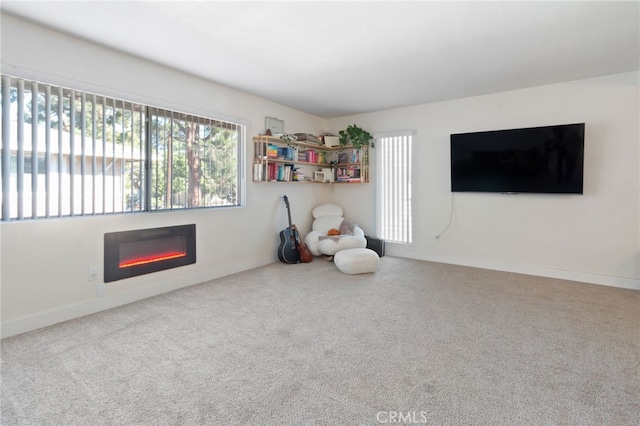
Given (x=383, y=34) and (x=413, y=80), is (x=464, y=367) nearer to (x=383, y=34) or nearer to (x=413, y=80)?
(x=383, y=34)

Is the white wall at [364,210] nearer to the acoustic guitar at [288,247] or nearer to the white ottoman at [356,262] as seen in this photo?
the acoustic guitar at [288,247]

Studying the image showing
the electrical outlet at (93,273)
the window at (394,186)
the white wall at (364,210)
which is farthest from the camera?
the window at (394,186)

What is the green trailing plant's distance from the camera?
518 cm

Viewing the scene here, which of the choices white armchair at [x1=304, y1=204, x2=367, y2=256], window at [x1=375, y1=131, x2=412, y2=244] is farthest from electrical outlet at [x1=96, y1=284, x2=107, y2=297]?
window at [x1=375, y1=131, x2=412, y2=244]

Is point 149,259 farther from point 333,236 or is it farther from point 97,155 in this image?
point 333,236

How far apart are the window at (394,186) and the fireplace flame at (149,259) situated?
318 cm

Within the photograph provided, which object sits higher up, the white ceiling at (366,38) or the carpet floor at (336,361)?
the white ceiling at (366,38)

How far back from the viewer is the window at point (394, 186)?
5.09 m

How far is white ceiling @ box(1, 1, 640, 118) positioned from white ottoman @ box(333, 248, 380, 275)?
215cm

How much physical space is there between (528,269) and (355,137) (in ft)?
10.2

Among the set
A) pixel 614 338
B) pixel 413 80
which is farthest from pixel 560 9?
pixel 614 338

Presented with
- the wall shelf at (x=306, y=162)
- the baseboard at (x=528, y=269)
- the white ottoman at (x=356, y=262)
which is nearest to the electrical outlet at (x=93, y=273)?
the wall shelf at (x=306, y=162)
